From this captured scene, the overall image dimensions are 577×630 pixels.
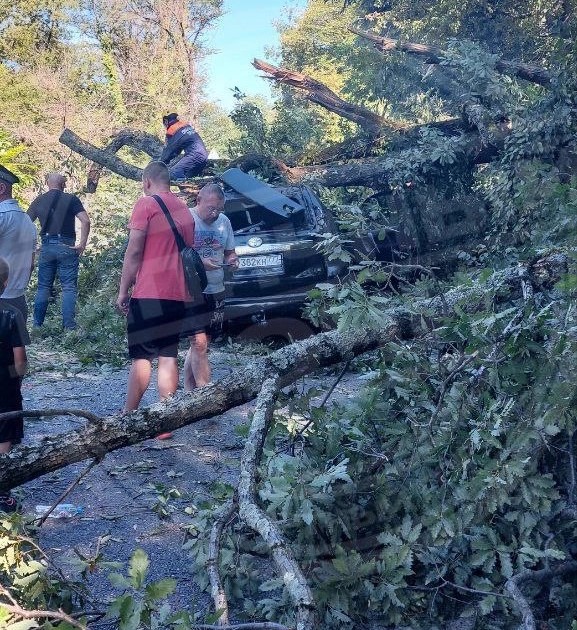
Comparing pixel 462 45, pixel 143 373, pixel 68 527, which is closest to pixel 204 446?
pixel 143 373

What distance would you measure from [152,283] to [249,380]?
200 centimetres

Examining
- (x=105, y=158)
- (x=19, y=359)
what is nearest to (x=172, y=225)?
(x=19, y=359)

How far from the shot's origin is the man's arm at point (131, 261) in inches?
193

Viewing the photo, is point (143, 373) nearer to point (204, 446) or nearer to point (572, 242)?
point (204, 446)

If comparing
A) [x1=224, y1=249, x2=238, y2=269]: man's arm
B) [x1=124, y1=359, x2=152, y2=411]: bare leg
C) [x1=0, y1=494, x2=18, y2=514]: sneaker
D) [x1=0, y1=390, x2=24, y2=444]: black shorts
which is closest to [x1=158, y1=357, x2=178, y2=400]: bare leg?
[x1=124, y1=359, x2=152, y2=411]: bare leg

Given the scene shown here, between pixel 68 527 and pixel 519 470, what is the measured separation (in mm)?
2183

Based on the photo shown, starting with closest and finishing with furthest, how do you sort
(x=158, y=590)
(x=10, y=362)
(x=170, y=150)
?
(x=158, y=590), (x=10, y=362), (x=170, y=150)

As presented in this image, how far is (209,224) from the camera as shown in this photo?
5.74 m

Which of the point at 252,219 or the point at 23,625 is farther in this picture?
the point at 252,219

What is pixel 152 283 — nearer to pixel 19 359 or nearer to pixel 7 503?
pixel 19 359

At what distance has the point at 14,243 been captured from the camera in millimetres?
5395

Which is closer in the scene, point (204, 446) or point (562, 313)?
point (562, 313)

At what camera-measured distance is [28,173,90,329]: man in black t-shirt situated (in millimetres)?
9023

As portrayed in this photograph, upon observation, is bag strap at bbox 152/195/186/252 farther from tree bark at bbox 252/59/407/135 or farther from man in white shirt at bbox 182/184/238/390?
tree bark at bbox 252/59/407/135
